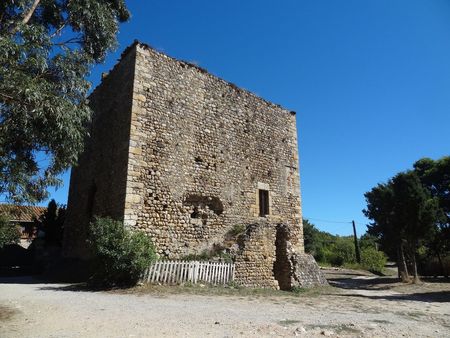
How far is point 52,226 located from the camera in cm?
2169

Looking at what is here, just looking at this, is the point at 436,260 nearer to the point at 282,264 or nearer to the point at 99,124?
the point at 282,264

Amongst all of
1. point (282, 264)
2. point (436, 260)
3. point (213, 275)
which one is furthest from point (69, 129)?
point (436, 260)

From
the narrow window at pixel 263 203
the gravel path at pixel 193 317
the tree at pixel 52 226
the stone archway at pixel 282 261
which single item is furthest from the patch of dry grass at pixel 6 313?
the tree at pixel 52 226

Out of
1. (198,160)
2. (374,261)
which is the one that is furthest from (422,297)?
(374,261)

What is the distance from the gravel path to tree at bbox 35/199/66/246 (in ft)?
42.3

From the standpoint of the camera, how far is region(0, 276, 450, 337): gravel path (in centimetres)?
532

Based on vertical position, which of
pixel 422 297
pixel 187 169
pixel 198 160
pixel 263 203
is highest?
pixel 198 160

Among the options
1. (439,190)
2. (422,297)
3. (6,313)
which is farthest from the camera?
(439,190)

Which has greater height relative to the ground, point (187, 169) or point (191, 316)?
point (187, 169)

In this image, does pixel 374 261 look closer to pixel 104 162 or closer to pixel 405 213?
pixel 405 213

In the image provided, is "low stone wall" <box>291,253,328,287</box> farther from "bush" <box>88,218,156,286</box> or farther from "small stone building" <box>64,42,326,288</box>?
"bush" <box>88,218,156,286</box>

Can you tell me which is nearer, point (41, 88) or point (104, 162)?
point (41, 88)

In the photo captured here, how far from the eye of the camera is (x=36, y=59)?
8.09 meters

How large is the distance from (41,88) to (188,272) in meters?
6.75
